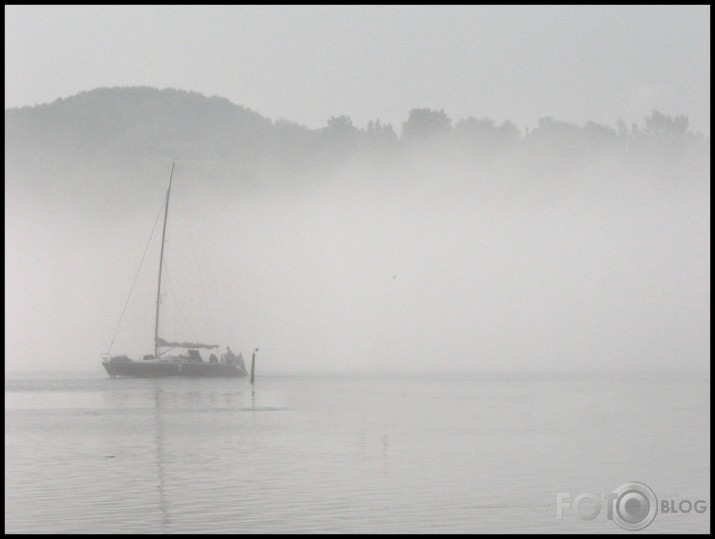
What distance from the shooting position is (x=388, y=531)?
17.4 metres

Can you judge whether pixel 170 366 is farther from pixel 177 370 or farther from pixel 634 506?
pixel 634 506

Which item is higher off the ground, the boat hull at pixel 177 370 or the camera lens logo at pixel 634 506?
the boat hull at pixel 177 370

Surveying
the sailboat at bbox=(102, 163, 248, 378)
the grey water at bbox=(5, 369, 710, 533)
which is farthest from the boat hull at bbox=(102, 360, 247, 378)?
the grey water at bbox=(5, 369, 710, 533)

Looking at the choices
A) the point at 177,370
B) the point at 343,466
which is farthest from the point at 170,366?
the point at 343,466

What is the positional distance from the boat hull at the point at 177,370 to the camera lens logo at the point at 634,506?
2337 inches

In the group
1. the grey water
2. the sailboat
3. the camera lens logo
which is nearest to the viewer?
the camera lens logo

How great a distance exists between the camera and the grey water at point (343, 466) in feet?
60.7

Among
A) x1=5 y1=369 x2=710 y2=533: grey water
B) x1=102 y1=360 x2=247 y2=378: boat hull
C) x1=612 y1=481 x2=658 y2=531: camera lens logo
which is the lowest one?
x1=612 y1=481 x2=658 y2=531: camera lens logo

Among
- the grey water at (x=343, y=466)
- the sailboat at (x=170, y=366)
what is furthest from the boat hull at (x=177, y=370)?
the grey water at (x=343, y=466)

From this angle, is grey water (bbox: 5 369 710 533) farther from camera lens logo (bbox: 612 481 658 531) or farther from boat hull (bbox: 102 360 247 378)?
boat hull (bbox: 102 360 247 378)

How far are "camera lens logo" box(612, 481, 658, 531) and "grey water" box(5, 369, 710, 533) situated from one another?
0.22 meters

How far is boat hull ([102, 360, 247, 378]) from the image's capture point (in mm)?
80062

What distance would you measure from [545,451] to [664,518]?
10.7m

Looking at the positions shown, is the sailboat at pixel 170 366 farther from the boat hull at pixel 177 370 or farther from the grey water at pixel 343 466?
the grey water at pixel 343 466
